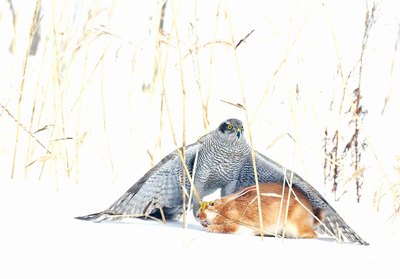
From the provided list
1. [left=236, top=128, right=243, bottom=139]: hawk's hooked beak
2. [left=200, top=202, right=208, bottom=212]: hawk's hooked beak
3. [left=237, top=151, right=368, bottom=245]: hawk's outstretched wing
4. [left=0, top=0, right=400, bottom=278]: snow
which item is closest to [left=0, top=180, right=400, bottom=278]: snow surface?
[left=0, top=0, right=400, bottom=278]: snow

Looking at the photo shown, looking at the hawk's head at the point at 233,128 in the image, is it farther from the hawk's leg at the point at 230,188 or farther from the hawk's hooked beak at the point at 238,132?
the hawk's leg at the point at 230,188

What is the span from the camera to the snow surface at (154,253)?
179 cm

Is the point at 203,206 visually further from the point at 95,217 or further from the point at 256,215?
the point at 95,217

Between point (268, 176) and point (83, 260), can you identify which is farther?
point (268, 176)

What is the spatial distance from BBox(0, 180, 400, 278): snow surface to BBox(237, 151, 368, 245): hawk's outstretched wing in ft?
0.42

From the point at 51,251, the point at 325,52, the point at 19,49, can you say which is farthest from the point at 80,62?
the point at 51,251

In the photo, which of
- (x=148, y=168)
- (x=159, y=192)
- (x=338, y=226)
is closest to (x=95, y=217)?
(x=159, y=192)

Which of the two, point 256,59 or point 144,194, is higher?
point 256,59

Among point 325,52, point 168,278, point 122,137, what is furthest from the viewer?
point 325,52

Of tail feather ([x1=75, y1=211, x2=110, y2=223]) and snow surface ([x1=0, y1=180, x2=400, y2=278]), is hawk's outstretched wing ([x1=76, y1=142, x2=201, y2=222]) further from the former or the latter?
snow surface ([x1=0, y1=180, x2=400, y2=278])

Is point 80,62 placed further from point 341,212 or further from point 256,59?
point 341,212

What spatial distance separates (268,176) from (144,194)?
0.51m

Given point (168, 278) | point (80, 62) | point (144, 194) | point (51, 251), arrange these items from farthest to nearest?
point (80, 62) → point (144, 194) → point (51, 251) → point (168, 278)

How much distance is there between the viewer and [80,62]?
738 cm
